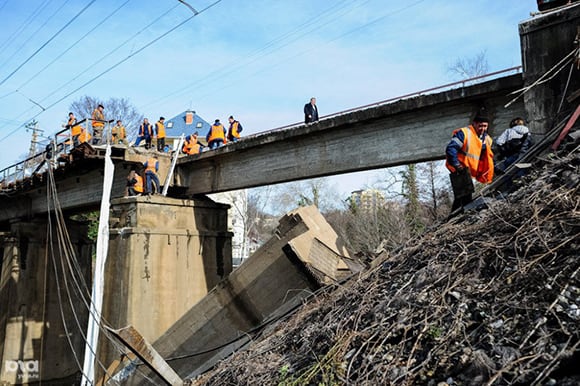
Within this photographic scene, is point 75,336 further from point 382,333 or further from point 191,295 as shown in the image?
point 382,333

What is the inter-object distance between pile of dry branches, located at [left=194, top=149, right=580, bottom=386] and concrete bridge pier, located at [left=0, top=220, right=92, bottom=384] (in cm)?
1667

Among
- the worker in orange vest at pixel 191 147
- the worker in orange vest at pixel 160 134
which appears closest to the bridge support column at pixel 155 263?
the worker in orange vest at pixel 191 147

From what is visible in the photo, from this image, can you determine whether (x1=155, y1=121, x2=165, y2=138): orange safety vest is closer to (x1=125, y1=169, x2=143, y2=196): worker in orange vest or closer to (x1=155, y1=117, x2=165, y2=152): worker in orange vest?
(x1=155, y1=117, x2=165, y2=152): worker in orange vest

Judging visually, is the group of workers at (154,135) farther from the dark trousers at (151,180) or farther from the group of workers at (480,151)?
the group of workers at (480,151)

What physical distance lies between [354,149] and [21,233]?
1561cm

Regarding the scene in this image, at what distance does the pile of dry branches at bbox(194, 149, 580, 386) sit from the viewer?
114 inches

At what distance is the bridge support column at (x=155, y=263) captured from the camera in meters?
12.1

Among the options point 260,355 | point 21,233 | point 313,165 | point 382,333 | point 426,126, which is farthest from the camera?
point 21,233

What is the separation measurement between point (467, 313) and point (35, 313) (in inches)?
782

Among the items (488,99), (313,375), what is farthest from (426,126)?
(313,375)

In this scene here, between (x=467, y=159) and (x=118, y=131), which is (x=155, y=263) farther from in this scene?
(x=467, y=159)

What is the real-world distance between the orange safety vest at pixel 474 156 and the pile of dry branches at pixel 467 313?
5.09ft

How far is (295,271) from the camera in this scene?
7203mm

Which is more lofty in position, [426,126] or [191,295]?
[426,126]
